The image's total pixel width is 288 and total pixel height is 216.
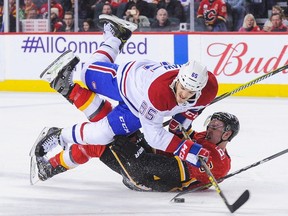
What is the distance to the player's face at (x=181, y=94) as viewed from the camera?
428cm

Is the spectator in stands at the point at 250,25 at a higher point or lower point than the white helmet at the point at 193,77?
lower

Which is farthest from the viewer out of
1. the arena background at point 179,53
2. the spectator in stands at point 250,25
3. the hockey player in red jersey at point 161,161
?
the spectator in stands at point 250,25

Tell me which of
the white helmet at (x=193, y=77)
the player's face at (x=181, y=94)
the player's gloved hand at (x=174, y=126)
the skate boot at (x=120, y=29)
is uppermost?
the skate boot at (x=120, y=29)

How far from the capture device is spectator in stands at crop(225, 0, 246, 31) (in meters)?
9.86

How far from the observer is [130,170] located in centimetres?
469

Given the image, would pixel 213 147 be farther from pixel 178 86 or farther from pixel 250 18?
pixel 250 18

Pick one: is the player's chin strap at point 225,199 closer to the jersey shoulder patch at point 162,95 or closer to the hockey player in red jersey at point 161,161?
the hockey player in red jersey at point 161,161

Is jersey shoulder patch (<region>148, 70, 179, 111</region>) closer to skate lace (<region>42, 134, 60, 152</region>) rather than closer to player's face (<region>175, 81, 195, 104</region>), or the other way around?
player's face (<region>175, 81, 195, 104</region>)

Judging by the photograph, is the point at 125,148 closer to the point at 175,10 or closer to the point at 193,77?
the point at 193,77

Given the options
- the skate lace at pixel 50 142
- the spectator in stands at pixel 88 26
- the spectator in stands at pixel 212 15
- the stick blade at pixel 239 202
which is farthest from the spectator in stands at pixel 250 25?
the stick blade at pixel 239 202

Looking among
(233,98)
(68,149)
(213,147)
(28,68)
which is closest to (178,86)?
(213,147)

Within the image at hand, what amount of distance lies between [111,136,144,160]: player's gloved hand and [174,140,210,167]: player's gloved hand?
0.35 m

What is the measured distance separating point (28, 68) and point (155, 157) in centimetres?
587

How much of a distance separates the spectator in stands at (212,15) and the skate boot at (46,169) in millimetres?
5265
